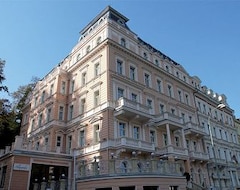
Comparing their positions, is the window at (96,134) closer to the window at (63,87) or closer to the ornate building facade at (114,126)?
the ornate building facade at (114,126)

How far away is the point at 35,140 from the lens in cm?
2920

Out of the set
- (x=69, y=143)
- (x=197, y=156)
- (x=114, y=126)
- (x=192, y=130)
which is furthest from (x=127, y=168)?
(x=192, y=130)

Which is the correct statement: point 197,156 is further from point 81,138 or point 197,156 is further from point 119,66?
point 119,66

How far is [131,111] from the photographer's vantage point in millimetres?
21688

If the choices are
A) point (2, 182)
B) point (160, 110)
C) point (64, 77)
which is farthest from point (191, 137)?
point (2, 182)

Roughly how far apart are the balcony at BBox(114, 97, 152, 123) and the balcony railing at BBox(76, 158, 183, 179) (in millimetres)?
5581

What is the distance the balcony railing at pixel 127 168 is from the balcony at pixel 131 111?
5581 mm

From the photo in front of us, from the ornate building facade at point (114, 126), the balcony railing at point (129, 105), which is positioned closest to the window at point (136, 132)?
the ornate building facade at point (114, 126)

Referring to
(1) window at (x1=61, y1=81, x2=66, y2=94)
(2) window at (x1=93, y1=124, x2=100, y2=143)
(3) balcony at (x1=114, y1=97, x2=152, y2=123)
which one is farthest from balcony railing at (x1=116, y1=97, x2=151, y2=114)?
(1) window at (x1=61, y1=81, x2=66, y2=94)

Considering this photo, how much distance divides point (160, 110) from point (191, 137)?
6.17 metres

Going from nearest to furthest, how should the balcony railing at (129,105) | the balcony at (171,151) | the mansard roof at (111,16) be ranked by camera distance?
the balcony railing at (129,105)
the balcony at (171,151)
the mansard roof at (111,16)

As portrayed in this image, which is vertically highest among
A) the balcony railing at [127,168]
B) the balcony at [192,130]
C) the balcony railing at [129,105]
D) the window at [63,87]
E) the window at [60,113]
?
the window at [63,87]

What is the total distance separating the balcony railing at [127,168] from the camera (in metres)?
15.2

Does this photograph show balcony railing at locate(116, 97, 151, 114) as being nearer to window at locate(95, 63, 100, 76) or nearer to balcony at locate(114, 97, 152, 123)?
balcony at locate(114, 97, 152, 123)
